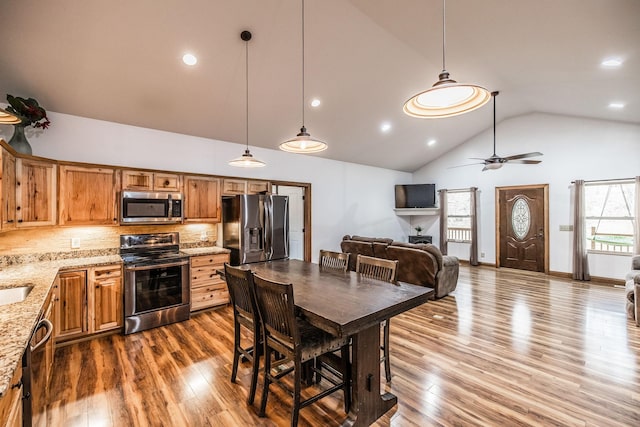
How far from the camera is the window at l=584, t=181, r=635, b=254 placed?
5.71m

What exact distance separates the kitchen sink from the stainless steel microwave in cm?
143

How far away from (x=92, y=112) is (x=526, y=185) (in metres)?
8.66

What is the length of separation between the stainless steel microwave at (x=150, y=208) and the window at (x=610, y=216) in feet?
26.5

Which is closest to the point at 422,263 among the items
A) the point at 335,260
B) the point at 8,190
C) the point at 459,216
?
the point at 335,260

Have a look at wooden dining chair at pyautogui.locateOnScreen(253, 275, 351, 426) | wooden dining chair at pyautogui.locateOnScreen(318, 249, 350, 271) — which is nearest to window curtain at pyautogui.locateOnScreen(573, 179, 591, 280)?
wooden dining chair at pyautogui.locateOnScreen(318, 249, 350, 271)

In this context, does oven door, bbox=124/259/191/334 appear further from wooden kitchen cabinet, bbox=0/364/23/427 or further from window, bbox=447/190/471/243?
window, bbox=447/190/471/243

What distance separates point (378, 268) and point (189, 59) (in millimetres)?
3145

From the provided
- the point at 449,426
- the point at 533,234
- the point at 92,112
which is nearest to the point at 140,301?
the point at 92,112

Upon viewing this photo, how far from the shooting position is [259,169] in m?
5.52

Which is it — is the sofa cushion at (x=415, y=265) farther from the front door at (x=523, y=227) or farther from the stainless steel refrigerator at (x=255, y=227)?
the front door at (x=523, y=227)

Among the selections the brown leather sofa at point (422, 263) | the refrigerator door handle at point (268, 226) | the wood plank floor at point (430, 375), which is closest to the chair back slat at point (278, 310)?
the wood plank floor at point (430, 375)

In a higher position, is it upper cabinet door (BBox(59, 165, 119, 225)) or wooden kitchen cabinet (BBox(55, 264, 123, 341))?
upper cabinet door (BBox(59, 165, 119, 225))

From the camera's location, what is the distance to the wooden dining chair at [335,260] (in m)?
3.11

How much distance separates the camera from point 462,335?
3441mm
